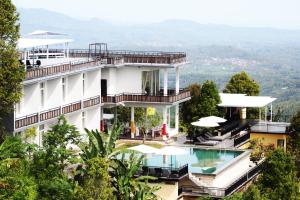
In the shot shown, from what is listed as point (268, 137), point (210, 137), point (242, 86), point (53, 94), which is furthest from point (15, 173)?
point (242, 86)

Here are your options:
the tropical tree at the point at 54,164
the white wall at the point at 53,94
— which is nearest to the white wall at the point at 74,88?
the white wall at the point at 53,94

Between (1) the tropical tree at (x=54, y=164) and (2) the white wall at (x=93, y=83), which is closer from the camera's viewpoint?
(1) the tropical tree at (x=54, y=164)

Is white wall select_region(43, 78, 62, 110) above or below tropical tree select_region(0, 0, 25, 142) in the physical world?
below

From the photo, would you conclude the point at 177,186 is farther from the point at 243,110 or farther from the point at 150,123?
the point at 243,110

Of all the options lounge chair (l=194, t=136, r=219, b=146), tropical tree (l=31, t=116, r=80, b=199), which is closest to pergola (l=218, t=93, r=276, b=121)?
lounge chair (l=194, t=136, r=219, b=146)

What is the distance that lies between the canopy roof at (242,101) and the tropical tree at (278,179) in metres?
20.4

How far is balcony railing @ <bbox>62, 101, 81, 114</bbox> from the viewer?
147ft

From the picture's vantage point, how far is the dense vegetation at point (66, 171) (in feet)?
97.6

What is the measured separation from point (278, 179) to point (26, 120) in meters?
11.9

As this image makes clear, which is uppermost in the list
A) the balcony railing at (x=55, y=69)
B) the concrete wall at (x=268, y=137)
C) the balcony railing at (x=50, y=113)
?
the balcony railing at (x=55, y=69)

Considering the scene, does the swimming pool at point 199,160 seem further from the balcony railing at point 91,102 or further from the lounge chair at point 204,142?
the balcony railing at point 91,102

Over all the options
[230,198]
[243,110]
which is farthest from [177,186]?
[243,110]

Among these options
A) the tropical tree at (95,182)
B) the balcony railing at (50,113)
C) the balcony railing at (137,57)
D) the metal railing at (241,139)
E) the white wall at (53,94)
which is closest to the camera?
the tropical tree at (95,182)

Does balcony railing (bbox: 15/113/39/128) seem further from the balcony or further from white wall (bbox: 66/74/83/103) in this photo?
white wall (bbox: 66/74/83/103)
